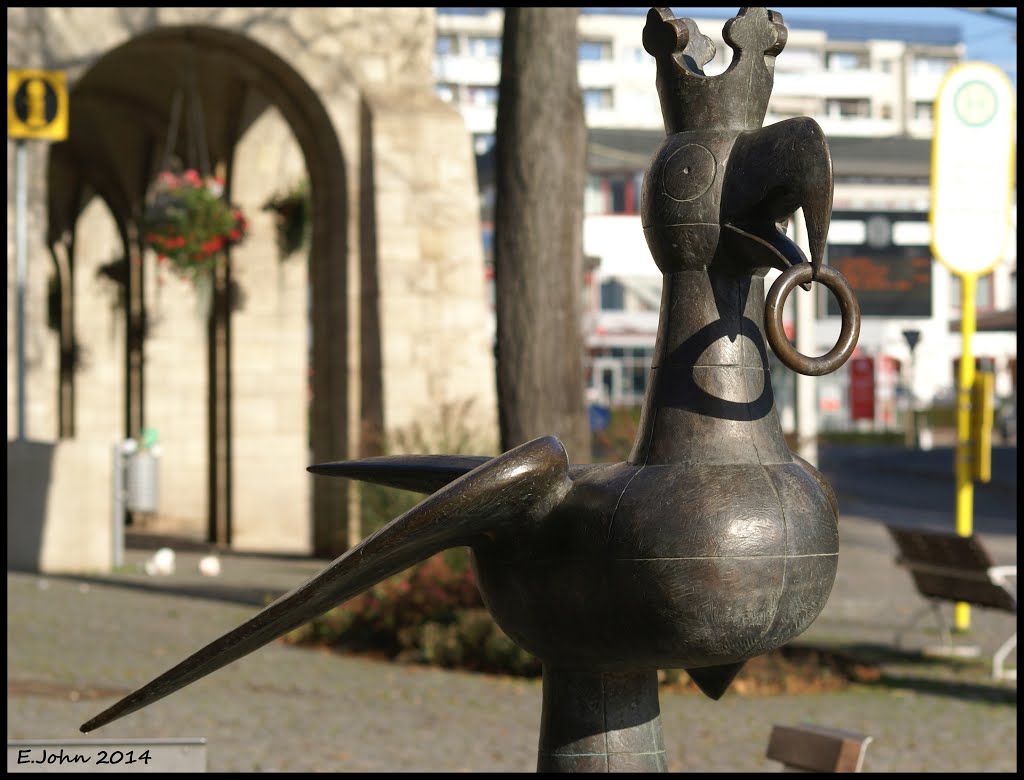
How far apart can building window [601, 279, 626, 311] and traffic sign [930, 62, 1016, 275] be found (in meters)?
46.4

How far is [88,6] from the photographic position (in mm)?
12742

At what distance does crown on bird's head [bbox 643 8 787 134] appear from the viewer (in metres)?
2.39

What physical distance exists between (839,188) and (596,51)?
24390 mm

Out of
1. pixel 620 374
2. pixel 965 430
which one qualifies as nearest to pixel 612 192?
pixel 620 374

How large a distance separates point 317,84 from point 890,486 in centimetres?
1742

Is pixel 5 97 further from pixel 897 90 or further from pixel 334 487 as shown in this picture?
pixel 897 90

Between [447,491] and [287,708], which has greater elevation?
[447,491]

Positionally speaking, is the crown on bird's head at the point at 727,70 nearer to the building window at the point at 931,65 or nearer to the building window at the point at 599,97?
the building window at the point at 599,97

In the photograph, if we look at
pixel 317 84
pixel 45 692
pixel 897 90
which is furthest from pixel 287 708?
pixel 897 90

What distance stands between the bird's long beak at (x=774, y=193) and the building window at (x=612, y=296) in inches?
2153

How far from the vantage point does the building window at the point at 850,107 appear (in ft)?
240

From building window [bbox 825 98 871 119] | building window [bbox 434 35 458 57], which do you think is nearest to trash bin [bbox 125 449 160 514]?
building window [bbox 825 98 871 119]

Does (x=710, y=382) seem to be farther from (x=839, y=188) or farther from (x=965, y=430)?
(x=839, y=188)

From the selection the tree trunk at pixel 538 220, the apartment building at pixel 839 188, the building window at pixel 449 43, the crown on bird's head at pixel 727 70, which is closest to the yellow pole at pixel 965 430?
the tree trunk at pixel 538 220
